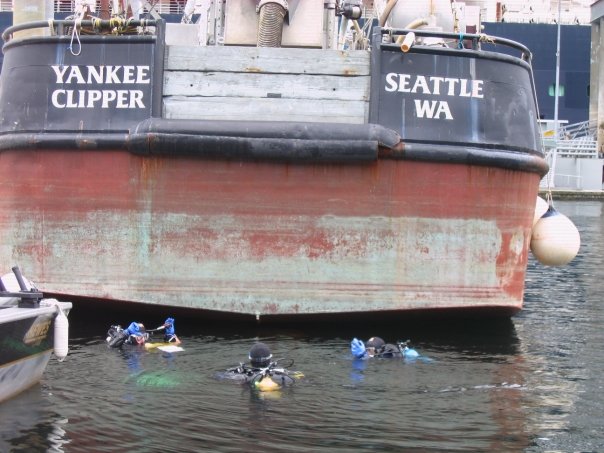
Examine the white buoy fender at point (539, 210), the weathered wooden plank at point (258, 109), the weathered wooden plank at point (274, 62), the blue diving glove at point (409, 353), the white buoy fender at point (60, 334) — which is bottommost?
the blue diving glove at point (409, 353)

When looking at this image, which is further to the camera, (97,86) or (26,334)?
(97,86)

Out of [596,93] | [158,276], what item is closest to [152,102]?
[158,276]

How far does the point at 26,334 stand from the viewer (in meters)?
7.53

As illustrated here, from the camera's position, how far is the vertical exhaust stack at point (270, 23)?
10.7 metres

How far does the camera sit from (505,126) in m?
10.3

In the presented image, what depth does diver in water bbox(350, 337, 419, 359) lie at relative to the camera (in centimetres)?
909

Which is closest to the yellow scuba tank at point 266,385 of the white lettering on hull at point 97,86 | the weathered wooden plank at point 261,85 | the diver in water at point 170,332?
the diver in water at point 170,332

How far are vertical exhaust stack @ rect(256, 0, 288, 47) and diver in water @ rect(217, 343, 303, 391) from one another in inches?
144

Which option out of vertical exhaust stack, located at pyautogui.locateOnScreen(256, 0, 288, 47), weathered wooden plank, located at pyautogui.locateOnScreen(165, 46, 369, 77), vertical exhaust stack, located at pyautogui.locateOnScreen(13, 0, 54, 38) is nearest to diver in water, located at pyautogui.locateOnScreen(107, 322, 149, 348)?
weathered wooden plank, located at pyautogui.locateOnScreen(165, 46, 369, 77)

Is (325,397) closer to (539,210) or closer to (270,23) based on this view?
(270,23)

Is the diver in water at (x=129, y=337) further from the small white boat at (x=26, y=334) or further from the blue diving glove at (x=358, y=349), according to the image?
the blue diving glove at (x=358, y=349)

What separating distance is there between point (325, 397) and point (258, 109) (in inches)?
126

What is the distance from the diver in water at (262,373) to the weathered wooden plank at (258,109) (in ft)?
8.43

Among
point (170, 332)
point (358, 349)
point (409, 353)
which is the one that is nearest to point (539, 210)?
point (409, 353)
